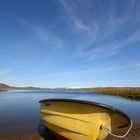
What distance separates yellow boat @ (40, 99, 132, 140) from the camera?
8273 mm

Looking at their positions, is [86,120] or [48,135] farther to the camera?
[48,135]

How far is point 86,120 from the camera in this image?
8.39 meters

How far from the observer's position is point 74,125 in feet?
28.3

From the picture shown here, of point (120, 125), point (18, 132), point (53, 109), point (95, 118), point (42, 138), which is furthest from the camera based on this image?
point (18, 132)

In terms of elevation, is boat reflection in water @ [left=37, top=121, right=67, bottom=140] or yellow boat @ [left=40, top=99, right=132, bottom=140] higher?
yellow boat @ [left=40, top=99, right=132, bottom=140]

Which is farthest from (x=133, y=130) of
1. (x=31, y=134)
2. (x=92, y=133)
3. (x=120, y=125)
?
(x=31, y=134)

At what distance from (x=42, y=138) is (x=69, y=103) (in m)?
2.98

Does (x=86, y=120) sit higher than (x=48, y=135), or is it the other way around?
(x=86, y=120)

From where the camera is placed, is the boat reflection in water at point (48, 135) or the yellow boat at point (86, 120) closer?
the yellow boat at point (86, 120)

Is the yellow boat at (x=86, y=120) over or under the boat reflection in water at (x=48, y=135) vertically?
over

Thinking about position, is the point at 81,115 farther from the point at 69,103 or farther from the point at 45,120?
the point at 45,120

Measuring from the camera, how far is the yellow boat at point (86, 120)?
8273mm

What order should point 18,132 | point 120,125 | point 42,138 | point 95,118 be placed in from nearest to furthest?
point 95,118 < point 120,125 < point 42,138 < point 18,132

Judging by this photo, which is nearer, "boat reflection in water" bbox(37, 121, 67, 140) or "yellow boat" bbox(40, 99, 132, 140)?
"yellow boat" bbox(40, 99, 132, 140)
